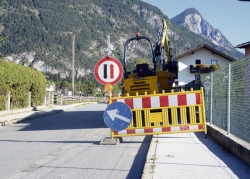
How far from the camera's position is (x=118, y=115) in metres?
9.23

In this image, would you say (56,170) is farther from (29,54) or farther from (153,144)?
(29,54)

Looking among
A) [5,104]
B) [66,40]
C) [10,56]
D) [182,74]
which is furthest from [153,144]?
[66,40]

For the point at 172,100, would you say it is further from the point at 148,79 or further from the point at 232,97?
the point at 148,79

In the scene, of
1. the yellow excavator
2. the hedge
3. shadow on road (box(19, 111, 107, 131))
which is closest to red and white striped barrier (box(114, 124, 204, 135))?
the yellow excavator

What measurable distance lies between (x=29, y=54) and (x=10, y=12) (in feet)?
108

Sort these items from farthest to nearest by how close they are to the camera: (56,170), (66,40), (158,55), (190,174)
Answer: (66,40), (158,55), (56,170), (190,174)

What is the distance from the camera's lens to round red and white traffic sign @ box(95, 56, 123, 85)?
991 centimetres

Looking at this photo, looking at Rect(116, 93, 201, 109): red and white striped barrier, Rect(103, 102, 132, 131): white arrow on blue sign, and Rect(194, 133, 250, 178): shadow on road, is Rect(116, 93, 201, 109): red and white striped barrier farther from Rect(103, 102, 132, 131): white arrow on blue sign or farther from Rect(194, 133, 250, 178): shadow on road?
Rect(194, 133, 250, 178): shadow on road

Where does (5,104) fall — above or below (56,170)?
above

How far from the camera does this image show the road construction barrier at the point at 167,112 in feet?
33.0

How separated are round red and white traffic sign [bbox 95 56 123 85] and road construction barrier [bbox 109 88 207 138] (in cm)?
54

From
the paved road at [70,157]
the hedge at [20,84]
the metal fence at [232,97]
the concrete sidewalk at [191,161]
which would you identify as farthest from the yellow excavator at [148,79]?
the hedge at [20,84]

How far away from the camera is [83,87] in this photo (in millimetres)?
103125

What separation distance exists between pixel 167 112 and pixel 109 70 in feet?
5.87
